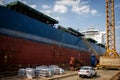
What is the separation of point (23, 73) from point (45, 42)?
12.2 meters

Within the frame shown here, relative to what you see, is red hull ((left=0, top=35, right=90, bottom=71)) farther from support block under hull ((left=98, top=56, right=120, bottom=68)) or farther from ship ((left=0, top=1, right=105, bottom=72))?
support block under hull ((left=98, top=56, right=120, bottom=68))

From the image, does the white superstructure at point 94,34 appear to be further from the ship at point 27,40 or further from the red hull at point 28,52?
the red hull at point 28,52

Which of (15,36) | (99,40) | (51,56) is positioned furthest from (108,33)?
(99,40)

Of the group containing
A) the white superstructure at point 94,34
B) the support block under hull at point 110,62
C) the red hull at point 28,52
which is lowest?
the support block under hull at point 110,62

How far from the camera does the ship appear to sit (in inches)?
918

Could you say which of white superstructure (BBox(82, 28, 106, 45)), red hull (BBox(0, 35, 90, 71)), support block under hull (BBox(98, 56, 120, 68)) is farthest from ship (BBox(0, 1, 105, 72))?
white superstructure (BBox(82, 28, 106, 45))

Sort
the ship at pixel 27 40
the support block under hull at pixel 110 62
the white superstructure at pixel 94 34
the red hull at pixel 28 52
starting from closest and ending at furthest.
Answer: the red hull at pixel 28 52
the ship at pixel 27 40
the support block under hull at pixel 110 62
the white superstructure at pixel 94 34

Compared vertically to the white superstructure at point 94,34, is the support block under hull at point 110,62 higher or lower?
lower

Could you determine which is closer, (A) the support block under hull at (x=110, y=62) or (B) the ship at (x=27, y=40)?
(B) the ship at (x=27, y=40)

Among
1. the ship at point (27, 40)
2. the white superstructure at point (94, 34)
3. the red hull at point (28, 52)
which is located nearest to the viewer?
the red hull at point (28, 52)

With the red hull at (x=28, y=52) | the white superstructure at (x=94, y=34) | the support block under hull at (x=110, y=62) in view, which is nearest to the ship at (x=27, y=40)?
the red hull at (x=28, y=52)

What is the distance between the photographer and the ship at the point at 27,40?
76.5ft

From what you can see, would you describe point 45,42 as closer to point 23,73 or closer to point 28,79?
point 23,73

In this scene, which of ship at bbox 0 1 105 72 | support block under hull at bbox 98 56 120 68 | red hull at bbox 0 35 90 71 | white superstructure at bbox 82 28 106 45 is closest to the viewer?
red hull at bbox 0 35 90 71
